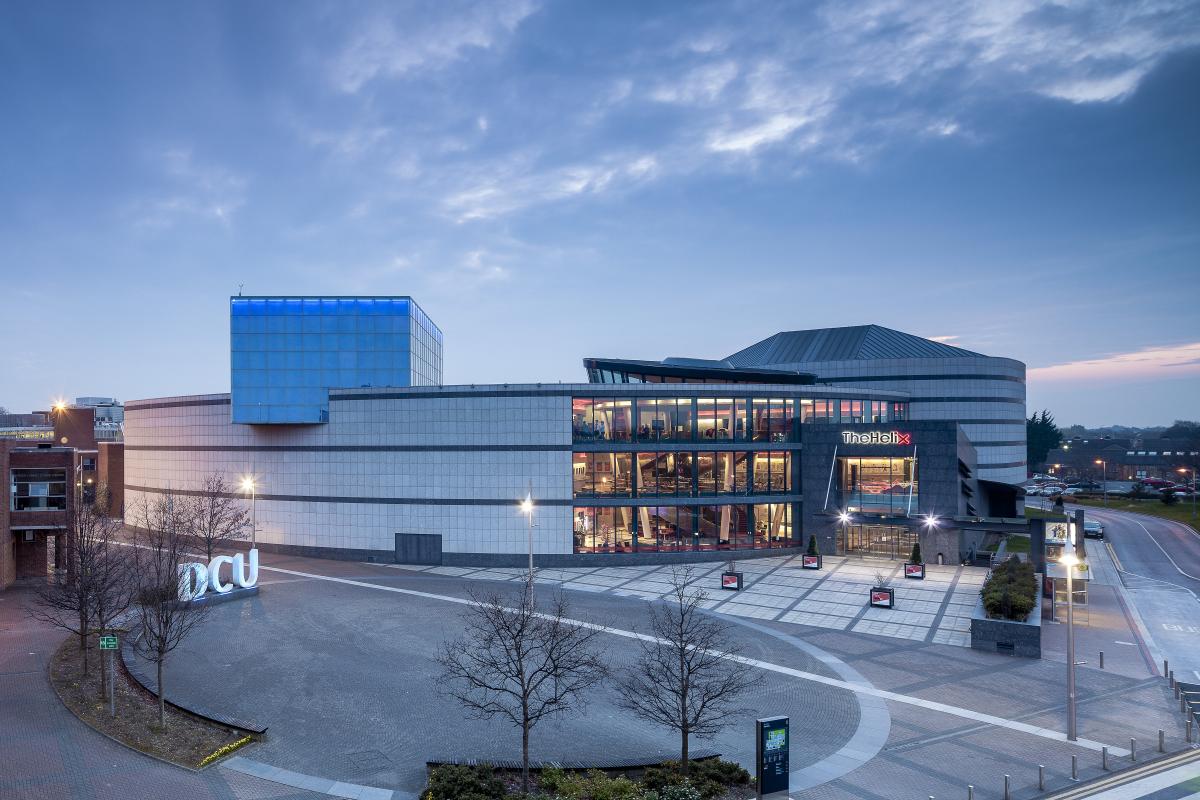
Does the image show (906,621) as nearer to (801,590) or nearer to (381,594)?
(801,590)

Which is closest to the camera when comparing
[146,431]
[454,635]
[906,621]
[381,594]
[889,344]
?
[454,635]

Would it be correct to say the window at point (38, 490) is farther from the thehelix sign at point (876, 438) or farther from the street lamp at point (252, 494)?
the thehelix sign at point (876, 438)

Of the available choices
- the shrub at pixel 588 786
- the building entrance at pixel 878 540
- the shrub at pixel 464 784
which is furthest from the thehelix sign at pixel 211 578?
the building entrance at pixel 878 540

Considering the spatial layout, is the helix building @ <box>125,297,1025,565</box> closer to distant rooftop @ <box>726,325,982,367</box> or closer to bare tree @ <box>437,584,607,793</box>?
bare tree @ <box>437,584,607,793</box>

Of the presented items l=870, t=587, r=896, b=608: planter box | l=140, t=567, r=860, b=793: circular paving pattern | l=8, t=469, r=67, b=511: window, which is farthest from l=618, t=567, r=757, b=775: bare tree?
l=8, t=469, r=67, b=511: window

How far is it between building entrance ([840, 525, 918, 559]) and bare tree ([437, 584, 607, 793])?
91.6ft

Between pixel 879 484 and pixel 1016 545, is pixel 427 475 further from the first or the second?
pixel 1016 545

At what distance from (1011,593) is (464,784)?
24562mm

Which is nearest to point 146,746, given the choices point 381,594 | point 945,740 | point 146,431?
point 381,594

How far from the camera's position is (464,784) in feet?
50.9

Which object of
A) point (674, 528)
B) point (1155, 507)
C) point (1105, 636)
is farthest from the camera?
point (1155, 507)

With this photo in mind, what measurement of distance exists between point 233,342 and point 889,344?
66.7m

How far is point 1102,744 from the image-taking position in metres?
18.9

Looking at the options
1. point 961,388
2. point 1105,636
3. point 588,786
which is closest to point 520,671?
point 588,786
